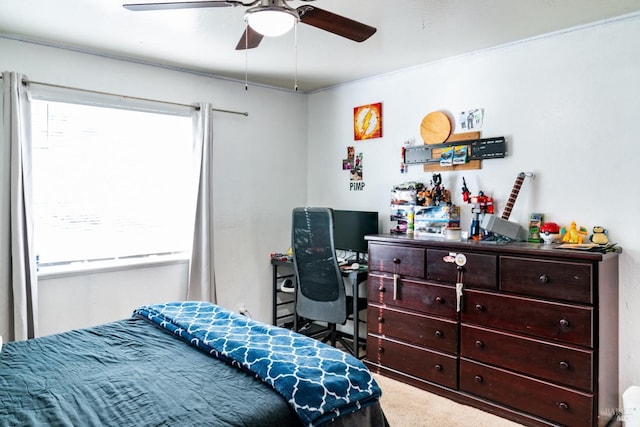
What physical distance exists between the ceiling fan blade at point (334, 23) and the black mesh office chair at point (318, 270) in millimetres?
1446

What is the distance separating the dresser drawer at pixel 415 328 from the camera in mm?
2898

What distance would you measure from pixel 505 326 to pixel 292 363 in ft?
5.24

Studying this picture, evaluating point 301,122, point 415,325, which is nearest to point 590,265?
point 415,325

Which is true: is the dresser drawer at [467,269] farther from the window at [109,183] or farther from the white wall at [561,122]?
the window at [109,183]

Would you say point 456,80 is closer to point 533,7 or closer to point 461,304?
point 533,7

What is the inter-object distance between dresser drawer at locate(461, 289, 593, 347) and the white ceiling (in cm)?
170

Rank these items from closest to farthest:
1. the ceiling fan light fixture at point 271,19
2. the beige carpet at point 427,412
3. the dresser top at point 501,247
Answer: the ceiling fan light fixture at point 271,19 < the dresser top at point 501,247 < the beige carpet at point 427,412

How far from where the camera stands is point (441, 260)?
2945 mm

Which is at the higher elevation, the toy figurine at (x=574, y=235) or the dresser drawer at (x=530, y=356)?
the toy figurine at (x=574, y=235)

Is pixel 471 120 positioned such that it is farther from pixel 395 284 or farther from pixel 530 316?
pixel 530 316

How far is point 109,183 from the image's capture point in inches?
134

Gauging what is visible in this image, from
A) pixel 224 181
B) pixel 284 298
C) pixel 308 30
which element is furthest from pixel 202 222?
pixel 308 30

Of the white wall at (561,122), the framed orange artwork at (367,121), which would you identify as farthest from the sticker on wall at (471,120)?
the framed orange artwork at (367,121)

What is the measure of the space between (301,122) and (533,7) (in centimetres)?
258
